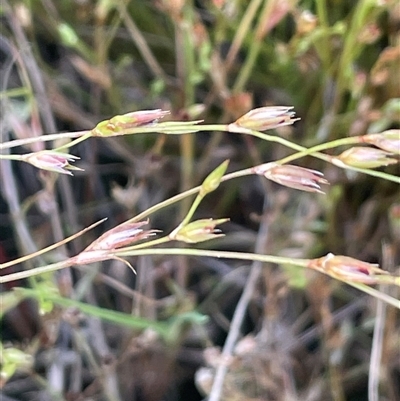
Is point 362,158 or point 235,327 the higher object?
point 362,158

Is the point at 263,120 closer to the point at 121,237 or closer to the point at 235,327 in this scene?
the point at 121,237

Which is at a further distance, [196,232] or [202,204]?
[202,204]

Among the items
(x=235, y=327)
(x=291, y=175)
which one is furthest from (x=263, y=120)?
(x=235, y=327)

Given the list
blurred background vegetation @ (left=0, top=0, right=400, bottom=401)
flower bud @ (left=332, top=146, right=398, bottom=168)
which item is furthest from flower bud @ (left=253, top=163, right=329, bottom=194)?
blurred background vegetation @ (left=0, top=0, right=400, bottom=401)

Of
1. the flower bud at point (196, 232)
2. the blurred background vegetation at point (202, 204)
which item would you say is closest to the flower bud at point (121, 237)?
the flower bud at point (196, 232)

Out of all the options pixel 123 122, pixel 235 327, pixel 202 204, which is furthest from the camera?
pixel 202 204

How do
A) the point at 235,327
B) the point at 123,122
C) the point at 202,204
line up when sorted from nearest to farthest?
the point at 123,122 → the point at 235,327 → the point at 202,204
